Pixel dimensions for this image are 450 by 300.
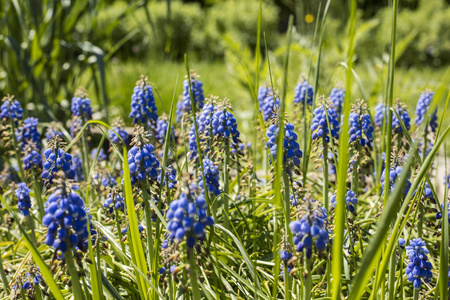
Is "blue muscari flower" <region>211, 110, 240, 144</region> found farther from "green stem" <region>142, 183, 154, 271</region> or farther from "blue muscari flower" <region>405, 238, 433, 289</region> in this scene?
"blue muscari flower" <region>405, 238, 433, 289</region>

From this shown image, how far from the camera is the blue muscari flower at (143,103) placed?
10.4 ft

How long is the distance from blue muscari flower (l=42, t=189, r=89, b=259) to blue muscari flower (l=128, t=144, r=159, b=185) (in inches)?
14.4

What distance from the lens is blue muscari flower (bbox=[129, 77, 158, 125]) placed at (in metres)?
3.17

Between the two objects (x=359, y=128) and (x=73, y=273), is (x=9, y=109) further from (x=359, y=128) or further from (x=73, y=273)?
(x=359, y=128)

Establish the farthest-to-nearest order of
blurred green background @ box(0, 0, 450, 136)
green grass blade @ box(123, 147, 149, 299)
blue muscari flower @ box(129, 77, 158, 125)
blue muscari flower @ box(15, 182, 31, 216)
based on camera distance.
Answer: blurred green background @ box(0, 0, 450, 136) → blue muscari flower @ box(129, 77, 158, 125) → blue muscari flower @ box(15, 182, 31, 216) → green grass blade @ box(123, 147, 149, 299)

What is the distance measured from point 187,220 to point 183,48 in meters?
16.8

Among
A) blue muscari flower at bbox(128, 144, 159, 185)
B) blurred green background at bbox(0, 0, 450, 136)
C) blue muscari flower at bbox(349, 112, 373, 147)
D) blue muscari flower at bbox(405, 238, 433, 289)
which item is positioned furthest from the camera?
blurred green background at bbox(0, 0, 450, 136)

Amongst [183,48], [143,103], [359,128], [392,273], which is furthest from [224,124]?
[183,48]

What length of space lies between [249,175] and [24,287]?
5.63 feet

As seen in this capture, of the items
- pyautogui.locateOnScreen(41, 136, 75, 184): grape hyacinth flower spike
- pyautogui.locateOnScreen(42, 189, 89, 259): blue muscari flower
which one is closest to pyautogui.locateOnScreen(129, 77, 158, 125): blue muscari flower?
pyautogui.locateOnScreen(41, 136, 75, 184): grape hyacinth flower spike

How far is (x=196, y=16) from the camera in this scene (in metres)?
17.5

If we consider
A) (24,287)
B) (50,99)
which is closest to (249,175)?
(24,287)

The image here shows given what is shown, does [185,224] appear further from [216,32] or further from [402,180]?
[216,32]

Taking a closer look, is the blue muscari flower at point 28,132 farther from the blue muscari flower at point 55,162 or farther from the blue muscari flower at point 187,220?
the blue muscari flower at point 187,220
